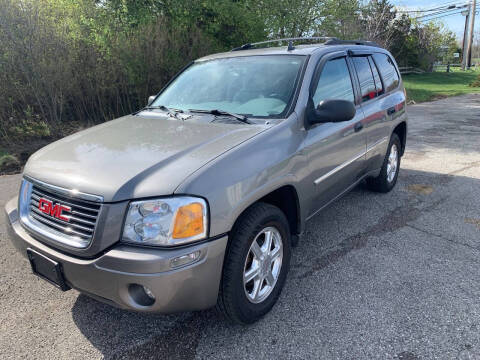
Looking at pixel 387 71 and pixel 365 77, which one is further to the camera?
pixel 387 71

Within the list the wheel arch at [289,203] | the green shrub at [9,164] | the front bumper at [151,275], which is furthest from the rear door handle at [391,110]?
the green shrub at [9,164]

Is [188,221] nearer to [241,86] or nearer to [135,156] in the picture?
[135,156]

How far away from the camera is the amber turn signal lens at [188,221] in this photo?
77.9 inches

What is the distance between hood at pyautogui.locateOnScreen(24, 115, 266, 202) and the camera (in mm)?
2049

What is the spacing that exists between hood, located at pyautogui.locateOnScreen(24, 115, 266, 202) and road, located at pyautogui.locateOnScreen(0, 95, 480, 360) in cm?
102

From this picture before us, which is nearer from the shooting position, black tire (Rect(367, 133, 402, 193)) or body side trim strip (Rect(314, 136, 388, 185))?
body side trim strip (Rect(314, 136, 388, 185))

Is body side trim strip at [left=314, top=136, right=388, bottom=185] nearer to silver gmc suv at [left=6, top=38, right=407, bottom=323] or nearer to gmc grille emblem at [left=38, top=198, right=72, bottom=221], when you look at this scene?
silver gmc suv at [left=6, top=38, right=407, bottom=323]

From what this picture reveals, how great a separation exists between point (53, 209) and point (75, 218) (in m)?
0.23

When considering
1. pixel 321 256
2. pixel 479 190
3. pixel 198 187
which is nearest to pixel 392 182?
pixel 479 190

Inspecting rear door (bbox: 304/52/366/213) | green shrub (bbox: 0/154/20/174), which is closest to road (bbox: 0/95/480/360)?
rear door (bbox: 304/52/366/213)

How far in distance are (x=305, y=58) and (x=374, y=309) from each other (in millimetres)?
2102

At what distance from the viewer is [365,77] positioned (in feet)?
13.2

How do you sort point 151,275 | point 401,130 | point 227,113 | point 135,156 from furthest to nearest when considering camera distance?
point 401,130
point 227,113
point 135,156
point 151,275

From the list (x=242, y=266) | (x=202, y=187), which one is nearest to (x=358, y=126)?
(x=242, y=266)
